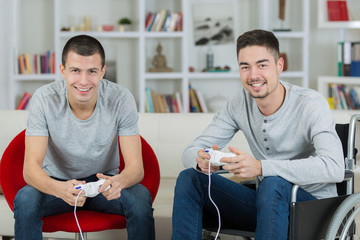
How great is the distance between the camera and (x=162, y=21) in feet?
19.0

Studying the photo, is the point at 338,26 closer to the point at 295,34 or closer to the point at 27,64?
the point at 295,34

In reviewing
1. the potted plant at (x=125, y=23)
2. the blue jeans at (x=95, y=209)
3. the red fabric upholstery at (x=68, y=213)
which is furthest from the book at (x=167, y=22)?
the blue jeans at (x=95, y=209)

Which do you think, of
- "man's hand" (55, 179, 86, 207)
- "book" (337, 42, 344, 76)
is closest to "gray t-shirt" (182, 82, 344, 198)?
"man's hand" (55, 179, 86, 207)

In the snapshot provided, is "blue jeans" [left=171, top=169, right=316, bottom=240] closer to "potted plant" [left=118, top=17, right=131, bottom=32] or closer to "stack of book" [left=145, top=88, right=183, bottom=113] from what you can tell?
"stack of book" [left=145, top=88, right=183, bottom=113]

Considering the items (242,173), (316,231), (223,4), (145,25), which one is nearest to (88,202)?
(242,173)

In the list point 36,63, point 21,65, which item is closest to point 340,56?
point 36,63

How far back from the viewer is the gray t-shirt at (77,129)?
2650 millimetres

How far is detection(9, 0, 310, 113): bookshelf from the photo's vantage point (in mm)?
5711

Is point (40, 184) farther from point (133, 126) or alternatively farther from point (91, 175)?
point (133, 126)

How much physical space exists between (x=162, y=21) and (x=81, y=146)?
332cm

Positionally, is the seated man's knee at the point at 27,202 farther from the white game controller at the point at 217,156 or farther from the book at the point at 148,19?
the book at the point at 148,19

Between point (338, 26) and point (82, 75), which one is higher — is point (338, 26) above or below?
above

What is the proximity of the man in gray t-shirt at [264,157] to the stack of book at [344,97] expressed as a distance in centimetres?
323

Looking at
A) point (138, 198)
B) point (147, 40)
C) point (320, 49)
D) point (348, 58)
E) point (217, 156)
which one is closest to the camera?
point (217, 156)
